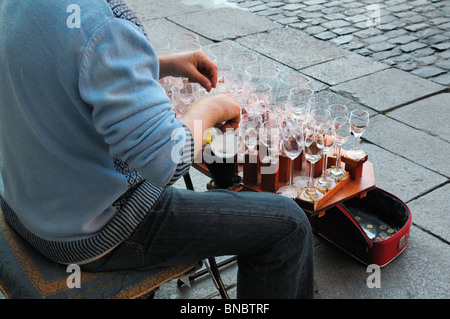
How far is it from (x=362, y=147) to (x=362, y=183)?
160 centimetres

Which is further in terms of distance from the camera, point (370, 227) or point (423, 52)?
point (423, 52)

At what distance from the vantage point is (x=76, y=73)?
1.41 metres

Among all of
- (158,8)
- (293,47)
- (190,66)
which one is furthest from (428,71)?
(158,8)

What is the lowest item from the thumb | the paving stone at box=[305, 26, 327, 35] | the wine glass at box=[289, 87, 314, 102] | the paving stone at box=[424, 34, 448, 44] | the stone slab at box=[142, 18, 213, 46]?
the paving stone at box=[424, 34, 448, 44]

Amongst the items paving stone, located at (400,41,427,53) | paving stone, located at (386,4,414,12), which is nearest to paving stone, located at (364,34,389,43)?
paving stone, located at (400,41,427,53)

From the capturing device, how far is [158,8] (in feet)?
22.6

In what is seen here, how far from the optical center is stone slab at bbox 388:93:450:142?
13.1 ft

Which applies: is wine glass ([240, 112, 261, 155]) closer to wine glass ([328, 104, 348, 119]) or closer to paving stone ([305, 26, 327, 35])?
wine glass ([328, 104, 348, 119])

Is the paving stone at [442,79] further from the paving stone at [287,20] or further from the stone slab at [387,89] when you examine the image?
the paving stone at [287,20]

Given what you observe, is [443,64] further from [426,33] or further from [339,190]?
[339,190]

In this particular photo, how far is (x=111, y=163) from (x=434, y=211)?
2.27 m

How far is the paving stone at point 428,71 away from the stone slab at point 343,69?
0.30m

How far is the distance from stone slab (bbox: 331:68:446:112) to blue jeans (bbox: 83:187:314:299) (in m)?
2.77

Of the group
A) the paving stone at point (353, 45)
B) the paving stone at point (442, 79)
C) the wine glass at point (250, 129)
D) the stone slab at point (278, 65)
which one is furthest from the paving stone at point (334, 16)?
the wine glass at point (250, 129)
